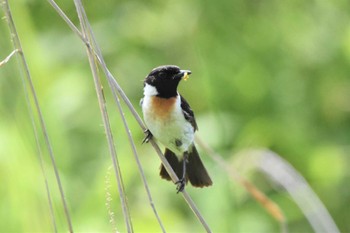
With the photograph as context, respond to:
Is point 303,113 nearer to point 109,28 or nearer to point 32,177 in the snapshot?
point 109,28

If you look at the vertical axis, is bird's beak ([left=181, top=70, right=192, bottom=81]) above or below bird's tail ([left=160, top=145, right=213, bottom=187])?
above

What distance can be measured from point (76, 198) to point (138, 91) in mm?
1076

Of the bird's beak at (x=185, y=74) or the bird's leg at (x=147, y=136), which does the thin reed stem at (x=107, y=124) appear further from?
the bird's beak at (x=185, y=74)

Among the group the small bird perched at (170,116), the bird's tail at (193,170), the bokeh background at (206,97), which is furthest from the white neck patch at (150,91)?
the bokeh background at (206,97)

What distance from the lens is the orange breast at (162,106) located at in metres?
3.06

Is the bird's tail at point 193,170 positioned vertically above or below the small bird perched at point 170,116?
below

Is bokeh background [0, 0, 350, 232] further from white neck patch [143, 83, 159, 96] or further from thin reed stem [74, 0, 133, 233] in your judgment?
thin reed stem [74, 0, 133, 233]

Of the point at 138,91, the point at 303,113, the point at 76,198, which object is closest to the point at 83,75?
the point at 138,91

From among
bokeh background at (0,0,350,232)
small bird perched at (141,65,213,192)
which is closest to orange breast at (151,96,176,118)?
small bird perched at (141,65,213,192)

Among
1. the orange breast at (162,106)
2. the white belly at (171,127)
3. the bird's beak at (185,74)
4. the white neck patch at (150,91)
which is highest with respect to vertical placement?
the bird's beak at (185,74)

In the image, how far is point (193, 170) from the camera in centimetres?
335

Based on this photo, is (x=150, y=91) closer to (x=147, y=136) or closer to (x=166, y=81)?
(x=166, y=81)

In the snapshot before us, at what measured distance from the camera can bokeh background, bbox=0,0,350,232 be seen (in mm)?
3902

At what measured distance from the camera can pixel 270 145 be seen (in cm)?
461
